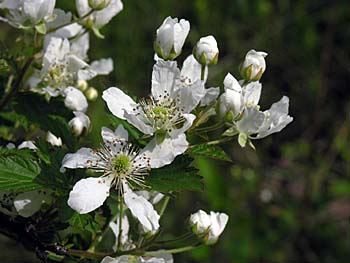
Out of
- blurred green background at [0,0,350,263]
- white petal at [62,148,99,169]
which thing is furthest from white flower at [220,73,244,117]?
blurred green background at [0,0,350,263]

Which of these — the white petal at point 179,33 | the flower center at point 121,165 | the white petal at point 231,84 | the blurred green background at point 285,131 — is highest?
the white petal at point 179,33

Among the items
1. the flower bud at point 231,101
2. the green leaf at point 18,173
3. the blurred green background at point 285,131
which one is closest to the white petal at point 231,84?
the flower bud at point 231,101

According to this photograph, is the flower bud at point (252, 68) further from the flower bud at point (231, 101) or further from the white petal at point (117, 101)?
the white petal at point (117, 101)

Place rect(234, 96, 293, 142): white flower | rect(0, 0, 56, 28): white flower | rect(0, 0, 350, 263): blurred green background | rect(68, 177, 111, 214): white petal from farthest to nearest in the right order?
1. rect(0, 0, 350, 263): blurred green background
2. rect(0, 0, 56, 28): white flower
3. rect(234, 96, 293, 142): white flower
4. rect(68, 177, 111, 214): white petal

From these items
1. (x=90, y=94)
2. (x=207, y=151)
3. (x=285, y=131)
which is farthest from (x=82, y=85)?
(x=285, y=131)

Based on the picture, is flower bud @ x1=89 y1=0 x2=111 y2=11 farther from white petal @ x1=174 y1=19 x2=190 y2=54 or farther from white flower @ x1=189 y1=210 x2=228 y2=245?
white flower @ x1=189 y1=210 x2=228 y2=245

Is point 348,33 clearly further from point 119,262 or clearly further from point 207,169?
point 119,262

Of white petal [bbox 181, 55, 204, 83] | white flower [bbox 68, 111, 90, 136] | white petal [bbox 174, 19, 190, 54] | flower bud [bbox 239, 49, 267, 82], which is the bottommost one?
white flower [bbox 68, 111, 90, 136]
